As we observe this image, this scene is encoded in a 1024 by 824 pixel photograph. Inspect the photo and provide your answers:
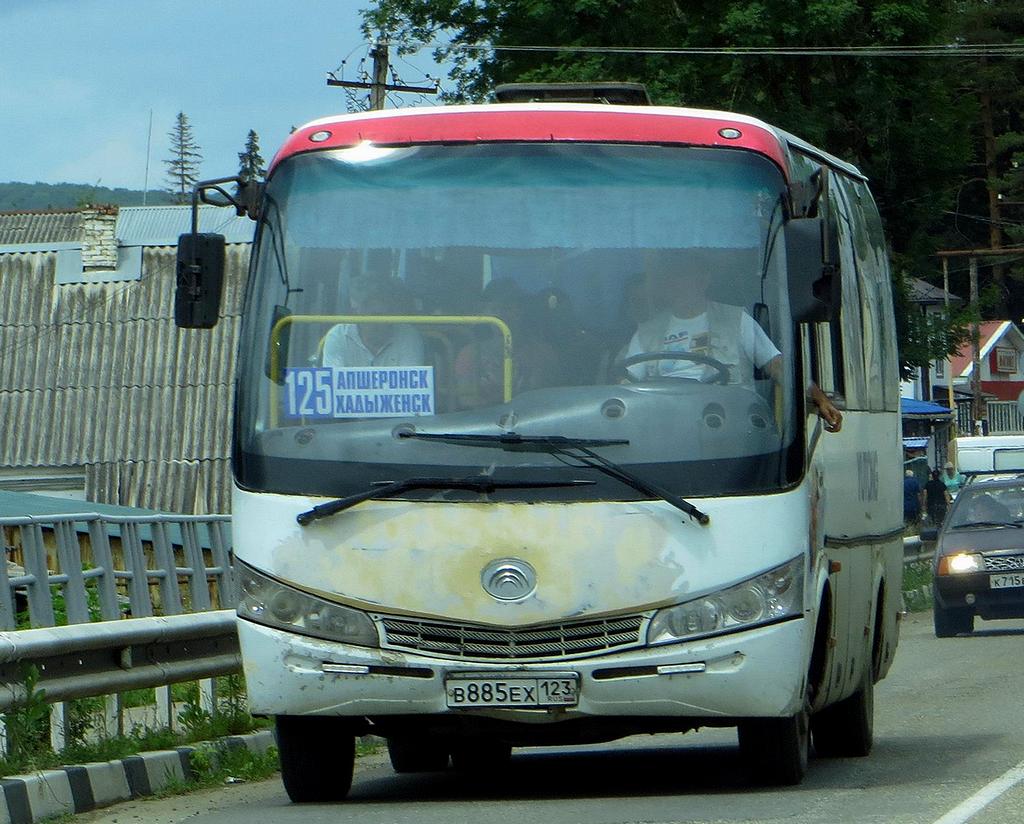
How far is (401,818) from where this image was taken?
8766mm

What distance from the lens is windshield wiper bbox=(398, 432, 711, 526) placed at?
8.77m

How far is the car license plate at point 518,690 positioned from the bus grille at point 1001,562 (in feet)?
51.0

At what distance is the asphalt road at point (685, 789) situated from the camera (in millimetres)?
8625

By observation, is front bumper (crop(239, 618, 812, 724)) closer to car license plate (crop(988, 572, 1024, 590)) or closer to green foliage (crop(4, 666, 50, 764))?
green foliage (crop(4, 666, 50, 764))

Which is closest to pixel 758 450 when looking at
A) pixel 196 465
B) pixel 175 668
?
pixel 175 668

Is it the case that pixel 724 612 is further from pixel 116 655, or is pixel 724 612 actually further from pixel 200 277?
pixel 116 655

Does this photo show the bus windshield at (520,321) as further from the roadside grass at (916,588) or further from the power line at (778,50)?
the power line at (778,50)

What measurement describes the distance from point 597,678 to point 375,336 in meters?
1.67

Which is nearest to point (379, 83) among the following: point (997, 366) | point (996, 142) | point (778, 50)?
point (778, 50)

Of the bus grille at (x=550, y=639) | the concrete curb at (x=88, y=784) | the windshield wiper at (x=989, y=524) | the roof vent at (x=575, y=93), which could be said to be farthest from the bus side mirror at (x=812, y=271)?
the windshield wiper at (x=989, y=524)

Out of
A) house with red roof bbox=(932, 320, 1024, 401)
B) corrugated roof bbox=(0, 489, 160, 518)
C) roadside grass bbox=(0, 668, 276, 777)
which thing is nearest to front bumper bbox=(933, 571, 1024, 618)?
corrugated roof bbox=(0, 489, 160, 518)

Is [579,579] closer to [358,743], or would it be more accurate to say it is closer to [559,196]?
A: [559,196]

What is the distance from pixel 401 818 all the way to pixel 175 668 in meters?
2.86

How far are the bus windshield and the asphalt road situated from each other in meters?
1.27
